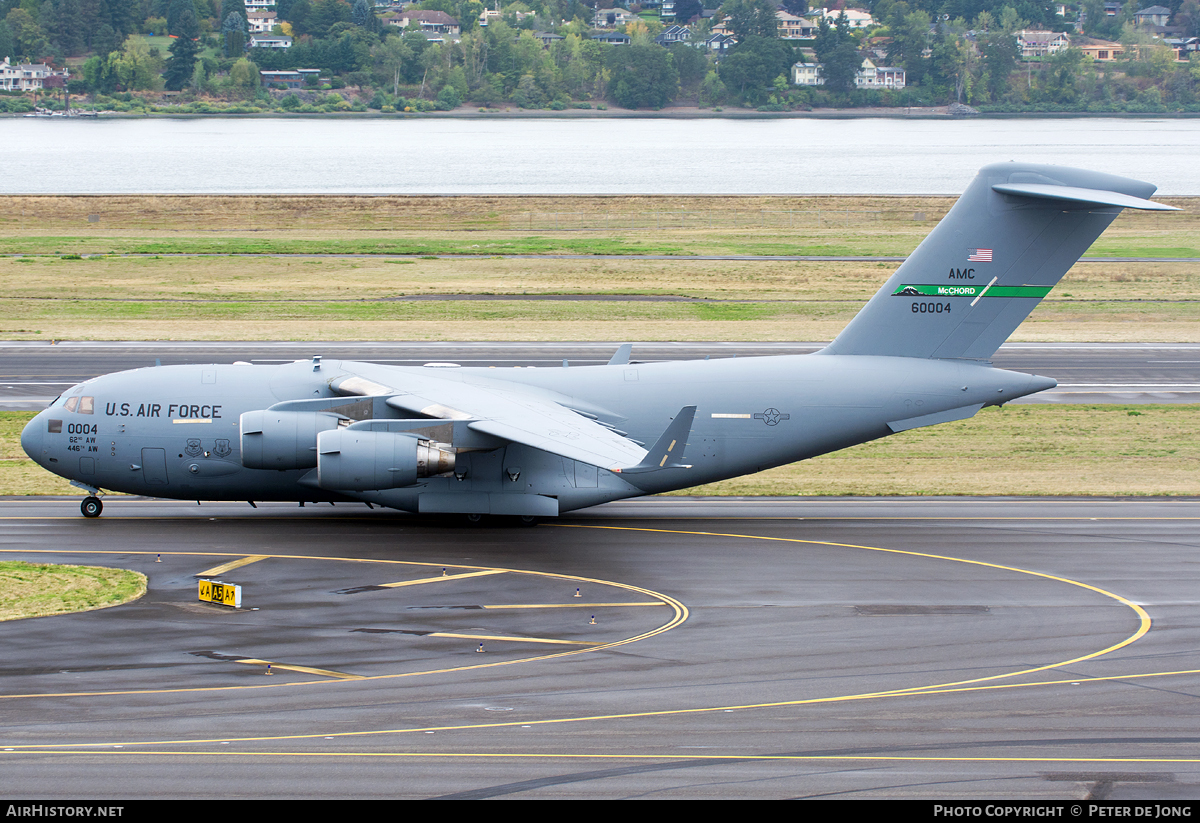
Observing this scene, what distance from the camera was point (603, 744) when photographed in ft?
54.5

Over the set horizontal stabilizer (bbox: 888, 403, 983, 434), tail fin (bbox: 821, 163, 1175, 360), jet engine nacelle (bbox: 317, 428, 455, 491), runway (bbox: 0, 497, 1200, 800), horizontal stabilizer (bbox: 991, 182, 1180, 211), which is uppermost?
horizontal stabilizer (bbox: 991, 182, 1180, 211)

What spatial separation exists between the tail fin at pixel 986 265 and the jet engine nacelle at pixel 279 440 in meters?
12.2

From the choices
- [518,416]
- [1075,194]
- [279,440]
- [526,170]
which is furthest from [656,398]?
[526,170]

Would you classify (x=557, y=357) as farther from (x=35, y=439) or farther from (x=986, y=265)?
(x=35, y=439)

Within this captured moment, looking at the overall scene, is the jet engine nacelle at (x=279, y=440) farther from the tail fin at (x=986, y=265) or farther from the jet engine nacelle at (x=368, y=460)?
the tail fin at (x=986, y=265)

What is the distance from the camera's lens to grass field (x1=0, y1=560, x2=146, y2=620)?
72.0ft

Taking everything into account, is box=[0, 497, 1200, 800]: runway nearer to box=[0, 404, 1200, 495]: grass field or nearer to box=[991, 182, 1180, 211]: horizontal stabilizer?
box=[0, 404, 1200, 495]: grass field

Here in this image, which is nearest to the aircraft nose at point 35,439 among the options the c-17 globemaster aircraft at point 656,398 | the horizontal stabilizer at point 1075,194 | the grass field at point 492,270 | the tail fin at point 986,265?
the c-17 globemaster aircraft at point 656,398

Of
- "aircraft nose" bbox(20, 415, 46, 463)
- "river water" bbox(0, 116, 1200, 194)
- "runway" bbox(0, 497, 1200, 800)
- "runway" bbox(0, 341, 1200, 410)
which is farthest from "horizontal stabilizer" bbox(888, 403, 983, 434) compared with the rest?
"river water" bbox(0, 116, 1200, 194)

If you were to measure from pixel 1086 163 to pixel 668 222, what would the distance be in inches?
3813

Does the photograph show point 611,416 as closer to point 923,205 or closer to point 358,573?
point 358,573

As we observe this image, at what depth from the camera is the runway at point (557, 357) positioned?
43.3 meters

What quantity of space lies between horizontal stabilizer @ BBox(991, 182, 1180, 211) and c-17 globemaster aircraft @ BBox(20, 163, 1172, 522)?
0.07 m

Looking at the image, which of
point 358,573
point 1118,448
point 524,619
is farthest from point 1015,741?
point 1118,448
